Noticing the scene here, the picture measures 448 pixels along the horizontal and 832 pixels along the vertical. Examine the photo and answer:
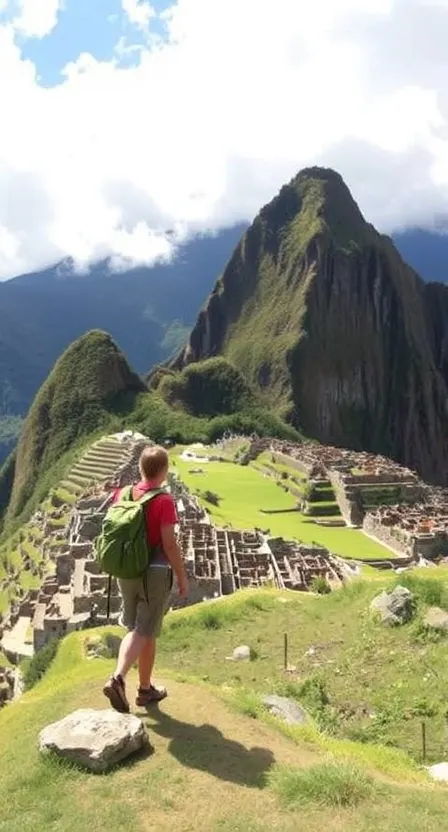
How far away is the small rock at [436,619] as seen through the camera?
13.9 m

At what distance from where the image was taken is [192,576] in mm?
30312

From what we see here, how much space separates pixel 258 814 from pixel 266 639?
30.5 ft

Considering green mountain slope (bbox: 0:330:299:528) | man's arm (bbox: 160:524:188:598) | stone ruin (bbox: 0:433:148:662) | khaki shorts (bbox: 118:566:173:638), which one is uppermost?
green mountain slope (bbox: 0:330:299:528)

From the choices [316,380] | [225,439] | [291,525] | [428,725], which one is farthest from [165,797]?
[316,380]

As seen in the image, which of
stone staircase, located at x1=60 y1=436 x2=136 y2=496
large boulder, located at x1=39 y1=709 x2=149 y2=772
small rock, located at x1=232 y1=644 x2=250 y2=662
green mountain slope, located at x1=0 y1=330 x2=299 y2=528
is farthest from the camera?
green mountain slope, located at x1=0 y1=330 x2=299 y2=528

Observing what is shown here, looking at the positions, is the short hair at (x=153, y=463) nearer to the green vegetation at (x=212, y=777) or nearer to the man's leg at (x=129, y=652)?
the man's leg at (x=129, y=652)

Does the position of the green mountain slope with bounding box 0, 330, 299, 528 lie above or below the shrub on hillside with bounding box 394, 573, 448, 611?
above

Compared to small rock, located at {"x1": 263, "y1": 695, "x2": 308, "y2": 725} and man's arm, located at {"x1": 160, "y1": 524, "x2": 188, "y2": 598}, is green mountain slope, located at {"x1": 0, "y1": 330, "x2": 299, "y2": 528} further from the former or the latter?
man's arm, located at {"x1": 160, "y1": 524, "x2": 188, "y2": 598}

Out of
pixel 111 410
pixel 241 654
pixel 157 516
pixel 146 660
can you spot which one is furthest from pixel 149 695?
pixel 111 410

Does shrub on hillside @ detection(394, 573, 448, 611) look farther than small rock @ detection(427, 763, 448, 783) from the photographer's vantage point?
Yes

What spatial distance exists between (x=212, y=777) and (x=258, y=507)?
58092mm

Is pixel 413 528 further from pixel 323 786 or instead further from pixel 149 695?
pixel 323 786

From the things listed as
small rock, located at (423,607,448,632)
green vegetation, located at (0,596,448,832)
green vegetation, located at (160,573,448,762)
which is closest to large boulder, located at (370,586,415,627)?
green vegetation, located at (160,573,448,762)

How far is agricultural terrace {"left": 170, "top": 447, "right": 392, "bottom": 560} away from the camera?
5259cm
